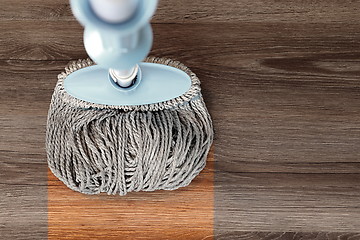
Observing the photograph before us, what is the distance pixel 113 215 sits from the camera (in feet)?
2.97

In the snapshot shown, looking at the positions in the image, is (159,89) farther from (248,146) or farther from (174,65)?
(248,146)

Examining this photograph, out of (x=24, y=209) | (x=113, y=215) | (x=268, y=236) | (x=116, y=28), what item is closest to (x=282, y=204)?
(x=268, y=236)

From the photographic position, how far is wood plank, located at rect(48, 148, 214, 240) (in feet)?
2.97

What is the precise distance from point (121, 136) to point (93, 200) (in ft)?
0.55

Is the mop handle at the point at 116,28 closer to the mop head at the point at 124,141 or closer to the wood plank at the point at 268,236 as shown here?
the mop head at the point at 124,141

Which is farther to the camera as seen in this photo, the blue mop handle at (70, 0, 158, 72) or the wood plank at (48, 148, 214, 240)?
the wood plank at (48, 148, 214, 240)

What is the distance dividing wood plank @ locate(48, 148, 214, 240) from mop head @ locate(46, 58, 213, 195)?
Answer: 0.05 metres

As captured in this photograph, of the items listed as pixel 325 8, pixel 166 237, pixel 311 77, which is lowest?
pixel 166 237

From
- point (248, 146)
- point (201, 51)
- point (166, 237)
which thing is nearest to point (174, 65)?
point (201, 51)

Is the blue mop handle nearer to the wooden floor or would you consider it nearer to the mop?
the mop

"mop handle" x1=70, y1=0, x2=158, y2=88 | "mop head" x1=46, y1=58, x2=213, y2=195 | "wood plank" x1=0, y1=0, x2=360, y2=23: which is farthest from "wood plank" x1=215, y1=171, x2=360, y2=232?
"mop handle" x1=70, y1=0, x2=158, y2=88

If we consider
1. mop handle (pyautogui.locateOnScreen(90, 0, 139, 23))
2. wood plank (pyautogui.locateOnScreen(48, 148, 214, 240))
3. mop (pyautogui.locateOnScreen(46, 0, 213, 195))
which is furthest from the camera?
wood plank (pyautogui.locateOnScreen(48, 148, 214, 240))

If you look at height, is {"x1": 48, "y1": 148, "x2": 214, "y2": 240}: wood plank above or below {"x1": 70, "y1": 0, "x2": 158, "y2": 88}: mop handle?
below

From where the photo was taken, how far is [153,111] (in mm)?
822
